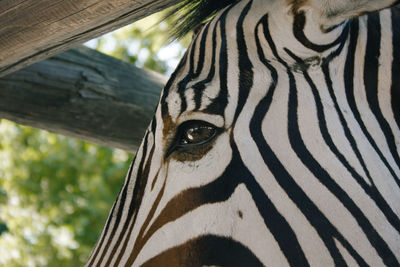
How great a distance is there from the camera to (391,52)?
1417mm

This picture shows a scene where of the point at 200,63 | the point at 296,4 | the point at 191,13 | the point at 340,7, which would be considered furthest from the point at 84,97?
the point at 340,7

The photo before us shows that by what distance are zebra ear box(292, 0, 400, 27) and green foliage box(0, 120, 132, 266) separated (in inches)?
287

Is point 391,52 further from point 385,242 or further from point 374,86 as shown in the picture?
point 385,242

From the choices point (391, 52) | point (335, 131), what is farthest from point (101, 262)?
point (391, 52)

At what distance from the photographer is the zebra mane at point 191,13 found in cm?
178

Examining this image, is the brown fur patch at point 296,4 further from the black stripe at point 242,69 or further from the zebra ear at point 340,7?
the black stripe at point 242,69

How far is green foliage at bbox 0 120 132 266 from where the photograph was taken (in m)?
8.41

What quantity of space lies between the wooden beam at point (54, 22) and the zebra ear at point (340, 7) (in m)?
0.46

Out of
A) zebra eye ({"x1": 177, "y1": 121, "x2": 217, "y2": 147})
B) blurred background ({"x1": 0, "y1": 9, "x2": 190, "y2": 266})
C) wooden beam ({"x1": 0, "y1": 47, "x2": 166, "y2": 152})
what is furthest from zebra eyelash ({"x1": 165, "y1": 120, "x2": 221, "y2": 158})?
blurred background ({"x1": 0, "y1": 9, "x2": 190, "y2": 266})

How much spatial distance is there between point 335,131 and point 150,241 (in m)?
0.54

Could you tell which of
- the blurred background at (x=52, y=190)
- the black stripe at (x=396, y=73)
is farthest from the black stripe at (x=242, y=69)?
the blurred background at (x=52, y=190)

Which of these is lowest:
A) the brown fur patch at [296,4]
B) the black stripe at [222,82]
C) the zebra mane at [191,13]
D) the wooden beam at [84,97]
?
the black stripe at [222,82]

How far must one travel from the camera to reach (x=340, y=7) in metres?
1.23

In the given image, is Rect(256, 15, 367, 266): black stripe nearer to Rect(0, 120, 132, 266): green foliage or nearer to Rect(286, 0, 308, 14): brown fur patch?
Rect(286, 0, 308, 14): brown fur patch
